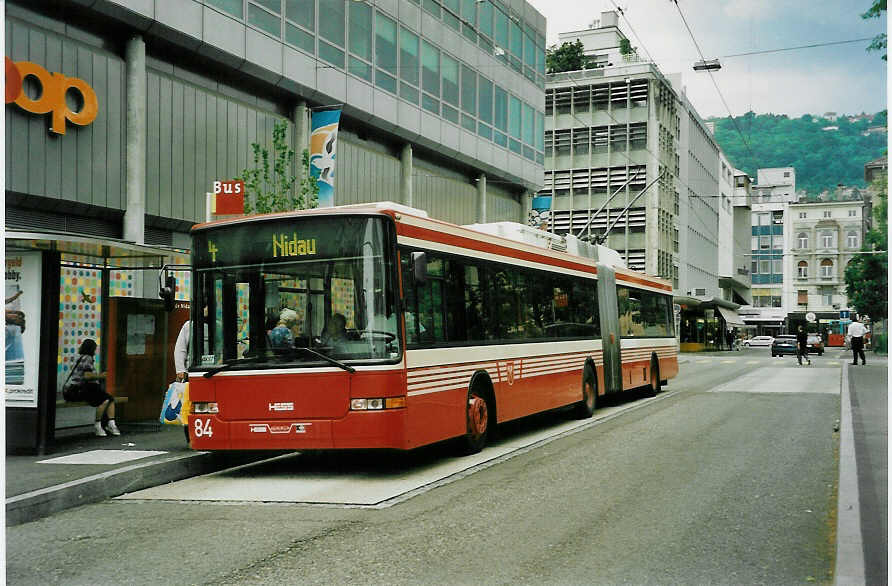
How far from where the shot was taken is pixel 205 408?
10945mm

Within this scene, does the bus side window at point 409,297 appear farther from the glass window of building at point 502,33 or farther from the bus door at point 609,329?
the glass window of building at point 502,33

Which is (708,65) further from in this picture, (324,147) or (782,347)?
(782,347)

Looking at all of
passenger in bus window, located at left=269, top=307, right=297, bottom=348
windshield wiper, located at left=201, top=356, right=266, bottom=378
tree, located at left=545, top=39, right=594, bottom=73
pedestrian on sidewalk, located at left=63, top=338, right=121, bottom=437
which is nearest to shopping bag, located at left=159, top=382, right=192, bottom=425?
pedestrian on sidewalk, located at left=63, top=338, right=121, bottom=437

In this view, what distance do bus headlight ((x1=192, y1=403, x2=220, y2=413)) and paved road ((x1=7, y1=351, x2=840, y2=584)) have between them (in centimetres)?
100

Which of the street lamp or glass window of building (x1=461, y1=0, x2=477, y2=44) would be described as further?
glass window of building (x1=461, y1=0, x2=477, y2=44)

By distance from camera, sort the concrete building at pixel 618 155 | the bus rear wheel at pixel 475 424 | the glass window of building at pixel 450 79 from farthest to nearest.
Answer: the concrete building at pixel 618 155 → the glass window of building at pixel 450 79 → the bus rear wheel at pixel 475 424

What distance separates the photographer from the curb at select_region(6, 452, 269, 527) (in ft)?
28.6

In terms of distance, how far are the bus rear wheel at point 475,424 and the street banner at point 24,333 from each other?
5.07 m

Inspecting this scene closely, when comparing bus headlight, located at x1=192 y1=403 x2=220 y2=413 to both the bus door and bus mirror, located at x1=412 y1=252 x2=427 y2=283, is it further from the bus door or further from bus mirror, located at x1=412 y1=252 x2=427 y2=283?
the bus door

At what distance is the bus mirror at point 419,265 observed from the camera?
10.8 m

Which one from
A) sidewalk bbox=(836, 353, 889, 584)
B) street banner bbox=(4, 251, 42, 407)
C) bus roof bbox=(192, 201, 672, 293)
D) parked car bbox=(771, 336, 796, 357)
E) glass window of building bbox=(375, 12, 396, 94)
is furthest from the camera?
parked car bbox=(771, 336, 796, 357)

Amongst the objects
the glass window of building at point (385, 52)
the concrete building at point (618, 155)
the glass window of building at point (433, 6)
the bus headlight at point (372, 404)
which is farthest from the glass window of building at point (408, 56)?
the concrete building at point (618, 155)

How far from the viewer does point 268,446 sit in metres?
10.6

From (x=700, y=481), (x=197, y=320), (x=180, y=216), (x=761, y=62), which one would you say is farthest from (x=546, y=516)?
(x=180, y=216)
